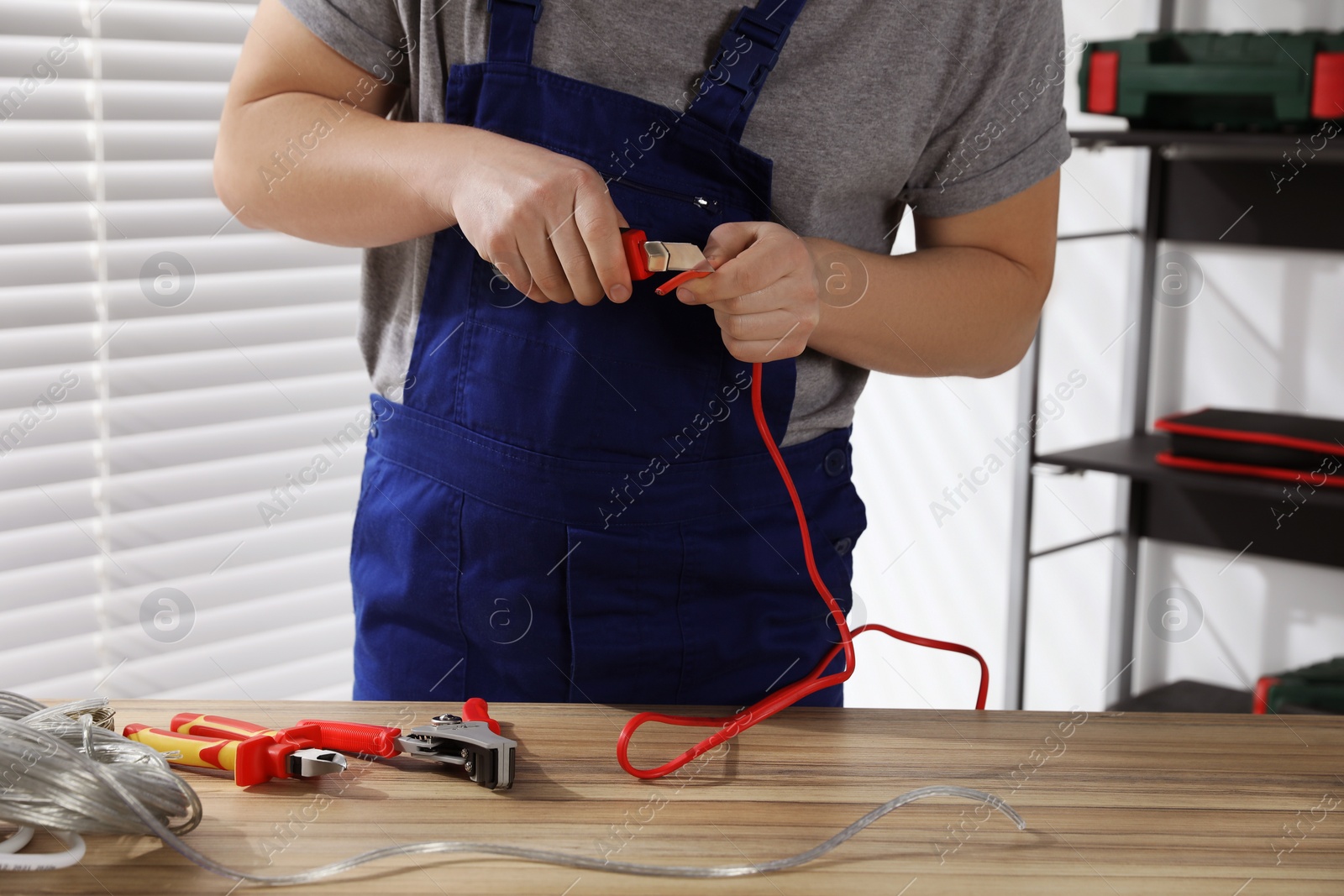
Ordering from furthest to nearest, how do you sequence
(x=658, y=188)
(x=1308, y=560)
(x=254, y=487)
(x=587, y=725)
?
(x=1308, y=560) < (x=254, y=487) < (x=658, y=188) < (x=587, y=725)

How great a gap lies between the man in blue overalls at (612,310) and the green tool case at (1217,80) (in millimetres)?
985

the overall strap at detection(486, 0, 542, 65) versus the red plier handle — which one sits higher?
the overall strap at detection(486, 0, 542, 65)

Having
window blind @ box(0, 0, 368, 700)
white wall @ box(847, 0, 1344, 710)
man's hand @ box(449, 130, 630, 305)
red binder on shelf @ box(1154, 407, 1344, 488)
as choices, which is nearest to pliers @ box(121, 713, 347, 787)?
man's hand @ box(449, 130, 630, 305)

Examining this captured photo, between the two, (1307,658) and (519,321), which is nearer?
(519,321)

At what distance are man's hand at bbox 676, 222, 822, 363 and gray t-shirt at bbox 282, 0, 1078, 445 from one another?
11 cm

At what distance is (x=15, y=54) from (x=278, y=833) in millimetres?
1122

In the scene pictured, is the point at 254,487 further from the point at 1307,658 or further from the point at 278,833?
the point at 1307,658

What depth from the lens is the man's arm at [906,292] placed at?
73 cm

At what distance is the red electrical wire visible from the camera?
66 centimetres

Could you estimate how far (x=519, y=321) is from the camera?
81 cm

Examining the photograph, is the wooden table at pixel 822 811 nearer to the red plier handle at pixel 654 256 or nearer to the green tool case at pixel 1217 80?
the red plier handle at pixel 654 256

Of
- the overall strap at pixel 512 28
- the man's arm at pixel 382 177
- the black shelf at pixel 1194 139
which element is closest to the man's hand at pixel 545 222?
the man's arm at pixel 382 177

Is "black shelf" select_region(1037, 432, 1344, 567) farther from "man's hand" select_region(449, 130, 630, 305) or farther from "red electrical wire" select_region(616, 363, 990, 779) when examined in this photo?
"man's hand" select_region(449, 130, 630, 305)

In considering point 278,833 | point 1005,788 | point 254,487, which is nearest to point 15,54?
point 254,487
